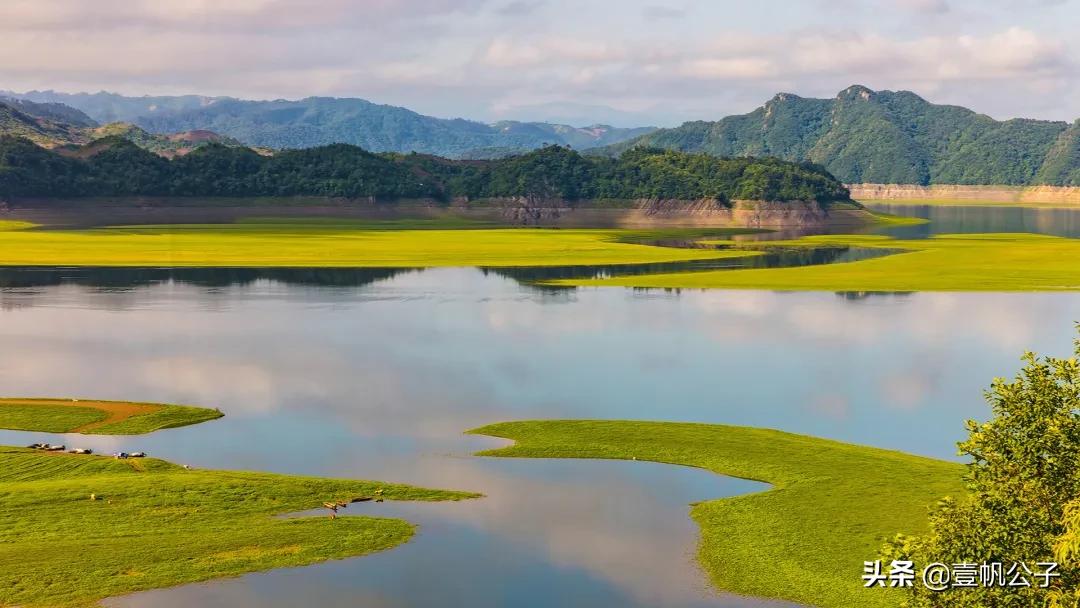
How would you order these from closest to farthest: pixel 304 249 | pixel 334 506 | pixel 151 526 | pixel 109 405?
pixel 151 526 < pixel 334 506 < pixel 109 405 < pixel 304 249

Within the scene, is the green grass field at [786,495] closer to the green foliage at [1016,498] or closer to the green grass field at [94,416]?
the green foliage at [1016,498]

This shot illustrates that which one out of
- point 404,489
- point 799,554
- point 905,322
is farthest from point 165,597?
point 905,322

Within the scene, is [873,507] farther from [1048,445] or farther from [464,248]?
[464,248]

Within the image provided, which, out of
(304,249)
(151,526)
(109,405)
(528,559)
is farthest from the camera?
(304,249)

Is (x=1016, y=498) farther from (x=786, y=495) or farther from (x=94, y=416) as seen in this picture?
(x=94, y=416)

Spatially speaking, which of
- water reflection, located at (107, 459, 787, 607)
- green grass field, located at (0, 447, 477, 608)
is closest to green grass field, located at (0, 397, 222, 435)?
green grass field, located at (0, 447, 477, 608)

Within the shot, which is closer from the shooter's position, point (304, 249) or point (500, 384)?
point (500, 384)

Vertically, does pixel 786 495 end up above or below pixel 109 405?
below

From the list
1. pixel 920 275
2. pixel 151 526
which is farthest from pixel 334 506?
pixel 920 275

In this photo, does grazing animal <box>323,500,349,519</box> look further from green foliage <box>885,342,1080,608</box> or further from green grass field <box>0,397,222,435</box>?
green foliage <box>885,342,1080,608</box>
